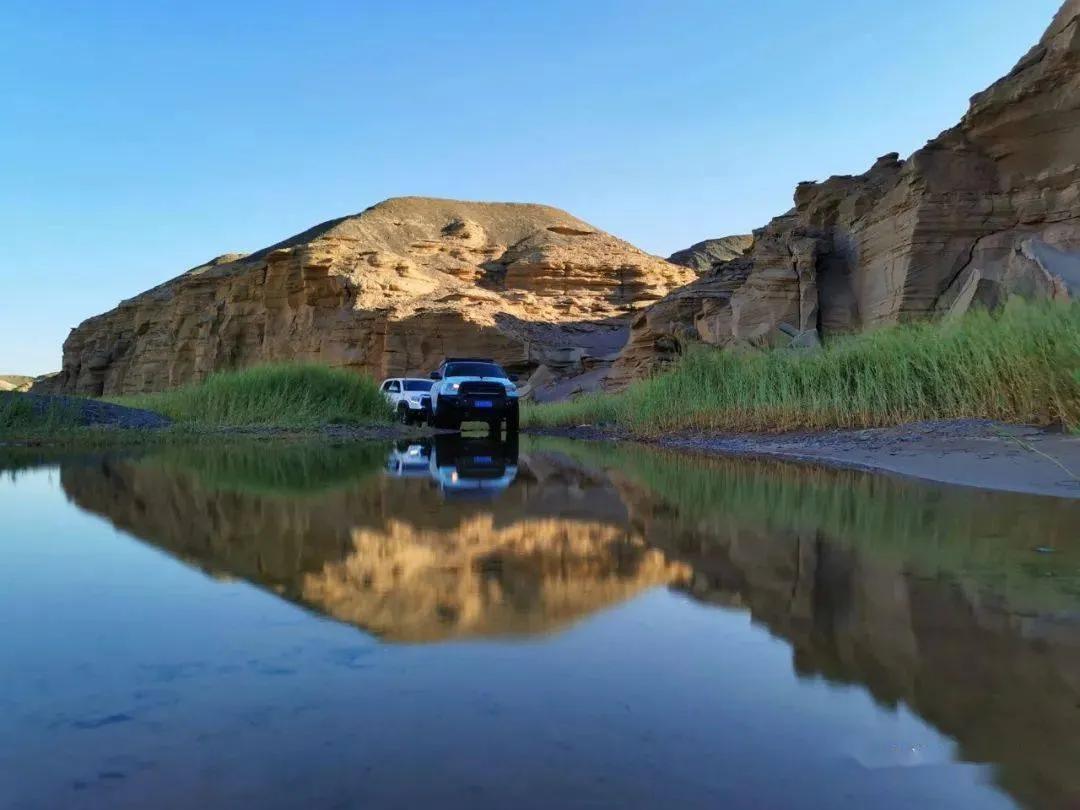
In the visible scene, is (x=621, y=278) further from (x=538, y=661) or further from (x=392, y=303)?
(x=538, y=661)

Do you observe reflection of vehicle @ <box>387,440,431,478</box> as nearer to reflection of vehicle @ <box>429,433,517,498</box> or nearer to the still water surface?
reflection of vehicle @ <box>429,433,517,498</box>

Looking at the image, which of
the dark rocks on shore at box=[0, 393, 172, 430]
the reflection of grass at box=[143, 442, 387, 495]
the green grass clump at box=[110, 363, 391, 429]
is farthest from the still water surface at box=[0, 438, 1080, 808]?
the green grass clump at box=[110, 363, 391, 429]

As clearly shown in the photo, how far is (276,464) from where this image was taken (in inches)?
361

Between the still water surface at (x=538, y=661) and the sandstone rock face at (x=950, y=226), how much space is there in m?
12.3

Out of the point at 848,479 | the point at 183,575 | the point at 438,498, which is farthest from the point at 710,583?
the point at 848,479

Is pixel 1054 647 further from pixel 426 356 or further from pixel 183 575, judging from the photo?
pixel 426 356

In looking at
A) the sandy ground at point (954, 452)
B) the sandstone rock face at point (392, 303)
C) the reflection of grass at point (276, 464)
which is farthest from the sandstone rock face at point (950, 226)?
the sandstone rock face at point (392, 303)

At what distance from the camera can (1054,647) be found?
2.49 metres

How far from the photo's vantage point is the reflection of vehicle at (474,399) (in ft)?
63.2

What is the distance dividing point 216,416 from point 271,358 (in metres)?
31.0

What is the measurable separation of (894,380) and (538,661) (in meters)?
10.9

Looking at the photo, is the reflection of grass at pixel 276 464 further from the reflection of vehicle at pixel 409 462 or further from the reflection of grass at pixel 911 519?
the reflection of grass at pixel 911 519

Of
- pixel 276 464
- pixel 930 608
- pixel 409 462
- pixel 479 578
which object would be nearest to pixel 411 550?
pixel 479 578

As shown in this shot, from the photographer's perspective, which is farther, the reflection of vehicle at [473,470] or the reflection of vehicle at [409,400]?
the reflection of vehicle at [409,400]
